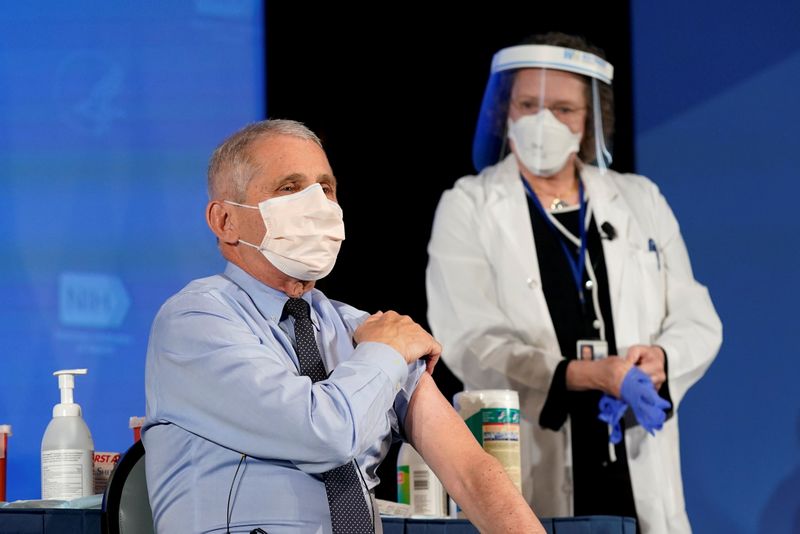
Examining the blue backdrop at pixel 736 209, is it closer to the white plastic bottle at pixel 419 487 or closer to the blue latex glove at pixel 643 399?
the blue latex glove at pixel 643 399

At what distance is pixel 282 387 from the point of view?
1.55 meters

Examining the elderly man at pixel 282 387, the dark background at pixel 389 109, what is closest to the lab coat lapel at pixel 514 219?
the dark background at pixel 389 109

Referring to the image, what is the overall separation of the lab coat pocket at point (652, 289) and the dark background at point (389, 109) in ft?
1.30

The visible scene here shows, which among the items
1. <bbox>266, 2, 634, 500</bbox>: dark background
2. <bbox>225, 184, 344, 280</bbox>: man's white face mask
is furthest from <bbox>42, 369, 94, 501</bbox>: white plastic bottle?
<bbox>266, 2, 634, 500</bbox>: dark background

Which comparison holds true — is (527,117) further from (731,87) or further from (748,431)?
(748,431)

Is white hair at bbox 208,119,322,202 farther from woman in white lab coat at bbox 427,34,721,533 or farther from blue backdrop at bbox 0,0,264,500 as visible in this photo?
woman in white lab coat at bbox 427,34,721,533

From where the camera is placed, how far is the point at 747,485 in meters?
3.56

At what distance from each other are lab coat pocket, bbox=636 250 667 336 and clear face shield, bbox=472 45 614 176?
32cm

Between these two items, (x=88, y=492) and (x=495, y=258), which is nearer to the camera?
A: (x=88, y=492)

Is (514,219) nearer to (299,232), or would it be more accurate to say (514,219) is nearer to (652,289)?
(652,289)

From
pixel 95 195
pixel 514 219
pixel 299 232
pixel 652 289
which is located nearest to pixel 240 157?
pixel 299 232

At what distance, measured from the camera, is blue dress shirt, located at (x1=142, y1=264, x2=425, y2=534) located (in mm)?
1545

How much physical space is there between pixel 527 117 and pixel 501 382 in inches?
32.0

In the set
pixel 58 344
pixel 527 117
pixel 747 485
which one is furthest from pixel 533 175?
pixel 58 344
